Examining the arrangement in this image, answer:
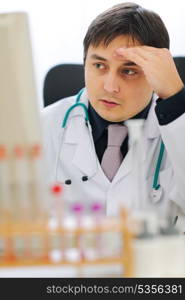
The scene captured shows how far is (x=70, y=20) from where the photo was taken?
92 centimetres

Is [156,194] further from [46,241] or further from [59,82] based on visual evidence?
[59,82]

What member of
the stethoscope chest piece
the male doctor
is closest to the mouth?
the male doctor

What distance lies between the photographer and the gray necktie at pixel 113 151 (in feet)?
2.44

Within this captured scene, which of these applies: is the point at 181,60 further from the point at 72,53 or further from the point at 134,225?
the point at 134,225

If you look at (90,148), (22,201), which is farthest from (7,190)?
(90,148)

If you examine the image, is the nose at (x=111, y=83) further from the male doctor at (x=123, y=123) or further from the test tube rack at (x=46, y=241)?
the test tube rack at (x=46, y=241)

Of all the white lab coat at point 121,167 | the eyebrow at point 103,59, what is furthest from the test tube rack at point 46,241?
the eyebrow at point 103,59

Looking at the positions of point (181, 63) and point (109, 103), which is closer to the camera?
point (109, 103)

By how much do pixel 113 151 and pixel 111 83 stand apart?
0.12 meters

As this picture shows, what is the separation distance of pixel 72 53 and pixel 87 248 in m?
0.55

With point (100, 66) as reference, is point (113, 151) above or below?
below

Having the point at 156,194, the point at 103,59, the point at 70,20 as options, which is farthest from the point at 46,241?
the point at 70,20

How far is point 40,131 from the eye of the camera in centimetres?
53

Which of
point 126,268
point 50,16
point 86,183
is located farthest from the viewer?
point 50,16
